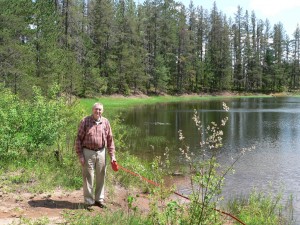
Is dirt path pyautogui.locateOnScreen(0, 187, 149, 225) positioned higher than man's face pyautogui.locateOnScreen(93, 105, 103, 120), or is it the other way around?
man's face pyautogui.locateOnScreen(93, 105, 103, 120)

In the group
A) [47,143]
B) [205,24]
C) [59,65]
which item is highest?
[205,24]

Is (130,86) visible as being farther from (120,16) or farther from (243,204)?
(243,204)

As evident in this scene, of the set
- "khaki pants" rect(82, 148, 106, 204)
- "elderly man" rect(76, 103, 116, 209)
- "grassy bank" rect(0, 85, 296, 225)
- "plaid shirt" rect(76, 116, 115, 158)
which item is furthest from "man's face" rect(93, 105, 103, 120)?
"grassy bank" rect(0, 85, 296, 225)

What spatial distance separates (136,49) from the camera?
58312 mm

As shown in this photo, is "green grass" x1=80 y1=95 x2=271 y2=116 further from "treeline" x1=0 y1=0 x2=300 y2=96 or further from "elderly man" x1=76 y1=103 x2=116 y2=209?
"elderly man" x1=76 y1=103 x2=116 y2=209

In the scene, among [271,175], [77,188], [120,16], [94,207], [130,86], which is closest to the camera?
[94,207]

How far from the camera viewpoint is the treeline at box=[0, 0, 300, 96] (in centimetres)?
2618

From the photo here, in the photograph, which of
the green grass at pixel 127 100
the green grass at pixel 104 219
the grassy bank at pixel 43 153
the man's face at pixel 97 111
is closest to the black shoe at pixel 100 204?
the grassy bank at pixel 43 153

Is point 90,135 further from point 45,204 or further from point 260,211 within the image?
point 260,211

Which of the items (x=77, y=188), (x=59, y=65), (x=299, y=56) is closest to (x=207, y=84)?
(x=299, y=56)

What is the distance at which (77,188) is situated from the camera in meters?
8.22

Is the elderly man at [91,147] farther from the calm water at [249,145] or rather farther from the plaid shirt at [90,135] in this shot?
the calm water at [249,145]

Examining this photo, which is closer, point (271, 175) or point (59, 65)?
point (271, 175)

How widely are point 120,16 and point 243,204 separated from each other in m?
56.8
